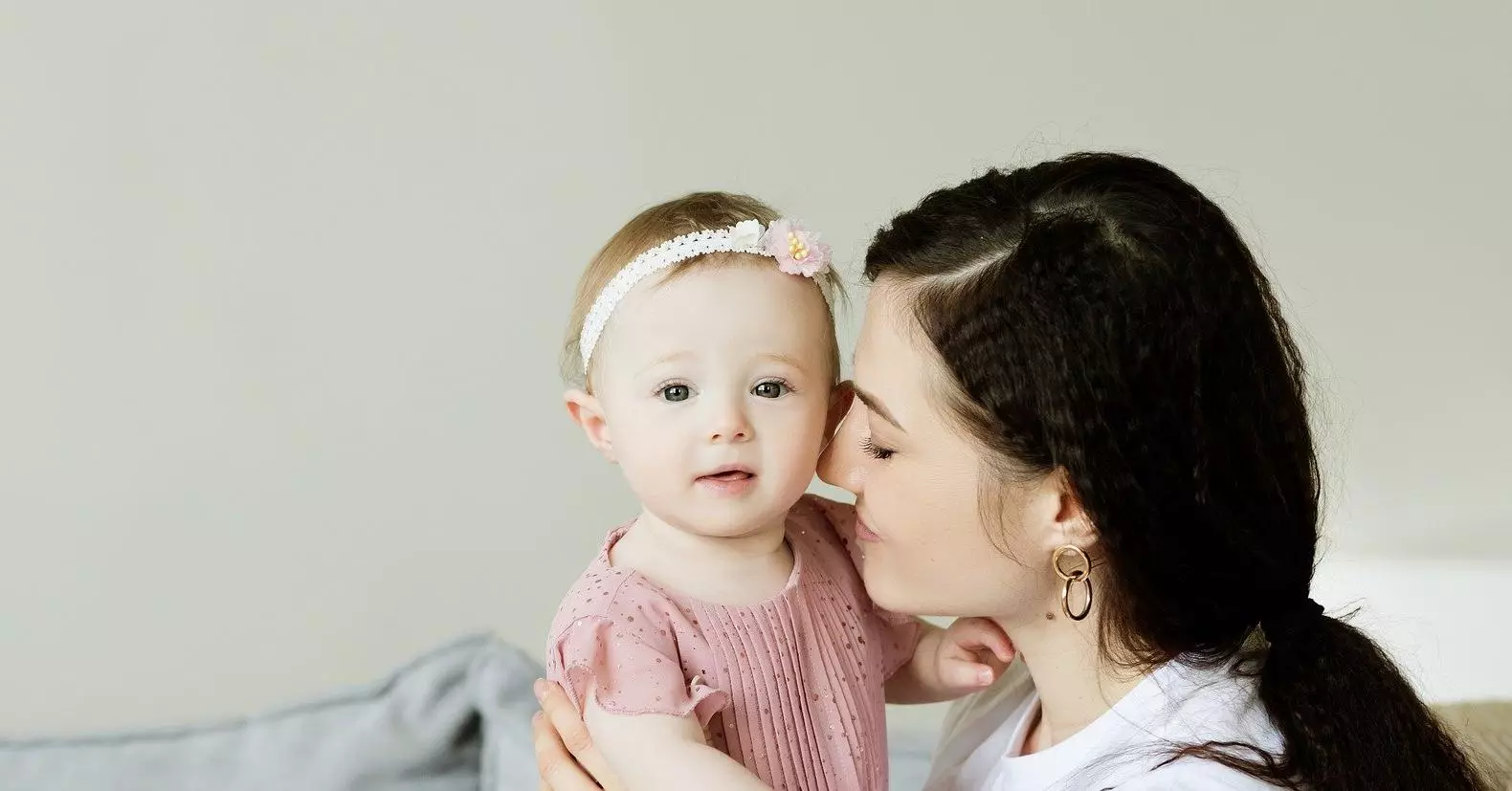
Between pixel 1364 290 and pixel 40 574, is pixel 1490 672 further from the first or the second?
pixel 40 574

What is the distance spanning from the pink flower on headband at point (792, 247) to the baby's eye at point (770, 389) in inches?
5.0

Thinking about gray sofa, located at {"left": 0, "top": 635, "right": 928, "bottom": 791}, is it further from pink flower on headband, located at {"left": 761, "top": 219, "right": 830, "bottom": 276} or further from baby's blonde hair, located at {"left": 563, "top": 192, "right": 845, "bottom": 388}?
pink flower on headband, located at {"left": 761, "top": 219, "right": 830, "bottom": 276}

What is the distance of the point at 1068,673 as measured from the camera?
5.30 ft

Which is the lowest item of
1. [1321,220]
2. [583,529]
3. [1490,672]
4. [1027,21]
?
[1490,672]

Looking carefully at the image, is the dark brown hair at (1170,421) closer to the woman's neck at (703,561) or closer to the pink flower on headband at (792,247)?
the pink flower on headband at (792,247)

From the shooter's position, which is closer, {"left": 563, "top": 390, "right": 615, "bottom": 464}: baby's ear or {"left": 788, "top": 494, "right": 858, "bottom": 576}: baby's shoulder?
{"left": 563, "top": 390, "right": 615, "bottom": 464}: baby's ear

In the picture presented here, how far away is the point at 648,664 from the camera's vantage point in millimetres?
1451

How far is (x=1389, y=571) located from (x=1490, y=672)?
310 millimetres

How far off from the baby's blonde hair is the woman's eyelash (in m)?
0.11

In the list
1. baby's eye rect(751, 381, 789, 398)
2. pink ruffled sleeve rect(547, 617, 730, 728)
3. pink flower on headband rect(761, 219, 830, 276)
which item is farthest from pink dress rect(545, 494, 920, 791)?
pink flower on headband rect(761, 219, 830, 276)

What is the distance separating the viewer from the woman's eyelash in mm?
1572

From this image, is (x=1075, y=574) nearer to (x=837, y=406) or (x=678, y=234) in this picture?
(x=837, y=406)

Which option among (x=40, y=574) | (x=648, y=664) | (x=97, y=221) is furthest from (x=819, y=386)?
(x=40, y=574)

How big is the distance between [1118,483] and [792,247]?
0.44 meters
